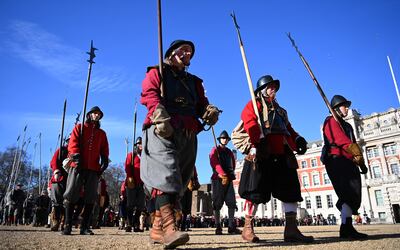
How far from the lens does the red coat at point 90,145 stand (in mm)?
5578

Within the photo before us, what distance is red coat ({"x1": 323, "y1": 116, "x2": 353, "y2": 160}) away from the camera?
458 centimetres

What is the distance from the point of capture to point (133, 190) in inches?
341

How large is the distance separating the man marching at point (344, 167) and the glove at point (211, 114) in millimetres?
2481

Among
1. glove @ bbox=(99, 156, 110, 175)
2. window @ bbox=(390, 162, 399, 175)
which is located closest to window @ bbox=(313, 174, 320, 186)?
window @ bbox=(390, 162, 399, 175)

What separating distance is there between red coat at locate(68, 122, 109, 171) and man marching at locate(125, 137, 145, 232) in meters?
2.59

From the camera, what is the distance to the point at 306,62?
235 inches

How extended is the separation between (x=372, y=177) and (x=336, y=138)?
62535mm

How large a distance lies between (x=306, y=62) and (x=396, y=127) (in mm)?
60365

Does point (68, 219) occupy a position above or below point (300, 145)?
below

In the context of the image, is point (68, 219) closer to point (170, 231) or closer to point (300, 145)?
point (170, 231)

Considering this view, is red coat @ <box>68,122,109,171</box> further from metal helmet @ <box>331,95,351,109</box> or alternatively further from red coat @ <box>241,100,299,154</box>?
metal helmet @ <box>331,95,351,109</box>

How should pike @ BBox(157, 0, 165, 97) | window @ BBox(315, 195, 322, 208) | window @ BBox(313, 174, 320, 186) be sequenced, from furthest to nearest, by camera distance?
window @ BBox(313, 174, 320, 186) < window @ BBox(315, 195, 322, 208) < pike @ BBox(157, 0, 165, 97)

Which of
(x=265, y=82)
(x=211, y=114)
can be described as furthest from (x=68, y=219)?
(x=265, y=82)

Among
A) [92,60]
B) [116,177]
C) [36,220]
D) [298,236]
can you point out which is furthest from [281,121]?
[116,177]
